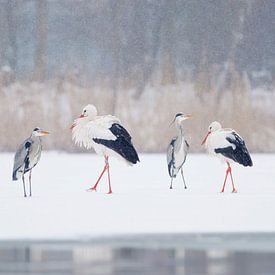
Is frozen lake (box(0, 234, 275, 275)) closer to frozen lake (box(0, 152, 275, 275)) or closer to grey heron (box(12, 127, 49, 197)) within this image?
frozen lake (box(0, 152, 275, 275))

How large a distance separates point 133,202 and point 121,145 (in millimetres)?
1253

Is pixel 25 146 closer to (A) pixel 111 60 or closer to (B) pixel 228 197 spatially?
(B) pixel 228 197

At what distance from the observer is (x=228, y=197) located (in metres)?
12.9

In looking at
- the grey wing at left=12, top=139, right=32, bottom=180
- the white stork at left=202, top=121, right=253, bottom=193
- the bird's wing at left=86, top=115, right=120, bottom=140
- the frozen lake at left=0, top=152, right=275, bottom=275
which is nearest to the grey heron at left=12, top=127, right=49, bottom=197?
the grey wing at left=12, top=139, right=32, bottom=180

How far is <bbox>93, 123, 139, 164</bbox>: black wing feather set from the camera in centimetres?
1334

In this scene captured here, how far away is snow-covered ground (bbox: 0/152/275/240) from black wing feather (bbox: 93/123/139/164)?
1.33ft

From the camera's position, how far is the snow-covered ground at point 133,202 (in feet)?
33.4

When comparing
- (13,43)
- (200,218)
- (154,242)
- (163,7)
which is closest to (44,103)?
(13,43)

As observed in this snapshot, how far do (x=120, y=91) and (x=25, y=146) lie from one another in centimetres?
725

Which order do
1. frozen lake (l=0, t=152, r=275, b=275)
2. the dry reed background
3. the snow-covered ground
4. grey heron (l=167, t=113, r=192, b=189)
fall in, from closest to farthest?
frozen lake (l=0, t=152, r=275, b=275)
the snow-covered ground
grey heron (l=167, t=113, r=192, b=189)
the dry reed background

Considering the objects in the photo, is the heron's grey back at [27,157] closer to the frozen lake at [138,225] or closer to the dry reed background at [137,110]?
the frozen lake at [138,225]

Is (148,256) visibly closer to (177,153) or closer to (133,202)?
(133,202)

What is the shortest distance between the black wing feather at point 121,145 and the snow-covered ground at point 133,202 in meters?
0.41

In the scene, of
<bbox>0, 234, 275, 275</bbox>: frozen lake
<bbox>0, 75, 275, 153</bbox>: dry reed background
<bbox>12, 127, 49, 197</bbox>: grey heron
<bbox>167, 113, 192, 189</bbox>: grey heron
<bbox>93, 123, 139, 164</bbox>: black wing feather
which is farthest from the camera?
<bbox>0, 75, 275, 153</bbox>: dry reed background
